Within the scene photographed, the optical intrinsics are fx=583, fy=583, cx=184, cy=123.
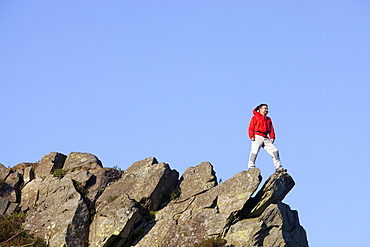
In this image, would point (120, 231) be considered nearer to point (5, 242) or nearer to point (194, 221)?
point (194, 221)

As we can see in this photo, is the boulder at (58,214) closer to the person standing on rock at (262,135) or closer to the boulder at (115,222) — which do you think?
the boulder at (115,222)

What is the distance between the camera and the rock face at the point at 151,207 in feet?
92.5

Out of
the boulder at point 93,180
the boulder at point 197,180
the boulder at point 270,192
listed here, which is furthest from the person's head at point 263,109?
the boulder at point 93,180

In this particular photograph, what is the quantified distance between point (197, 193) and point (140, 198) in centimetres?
300

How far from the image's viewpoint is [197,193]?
101 ft

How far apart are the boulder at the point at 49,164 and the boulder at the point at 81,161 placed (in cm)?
42

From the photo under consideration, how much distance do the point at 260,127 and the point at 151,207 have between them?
716 cm

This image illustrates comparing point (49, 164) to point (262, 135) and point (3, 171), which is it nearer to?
point (3, 171)

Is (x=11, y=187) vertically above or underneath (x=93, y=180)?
underneath

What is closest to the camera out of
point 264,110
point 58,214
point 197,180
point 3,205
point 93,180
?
point 58,214

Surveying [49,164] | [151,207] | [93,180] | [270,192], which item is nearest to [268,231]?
[270,192]

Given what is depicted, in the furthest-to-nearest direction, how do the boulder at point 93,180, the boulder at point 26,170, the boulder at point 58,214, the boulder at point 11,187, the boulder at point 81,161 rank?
the boulder at point 81,161
the boulder at point 26,170
the boulder at point 11,187
the boulder at point 93,180
the boulder at point 58,214

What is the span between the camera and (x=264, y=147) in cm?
3111

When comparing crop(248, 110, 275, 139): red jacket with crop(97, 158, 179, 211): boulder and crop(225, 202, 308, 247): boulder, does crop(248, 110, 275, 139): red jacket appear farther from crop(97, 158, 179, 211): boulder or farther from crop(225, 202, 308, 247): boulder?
crop(97, 158, 179, 211): boulder
